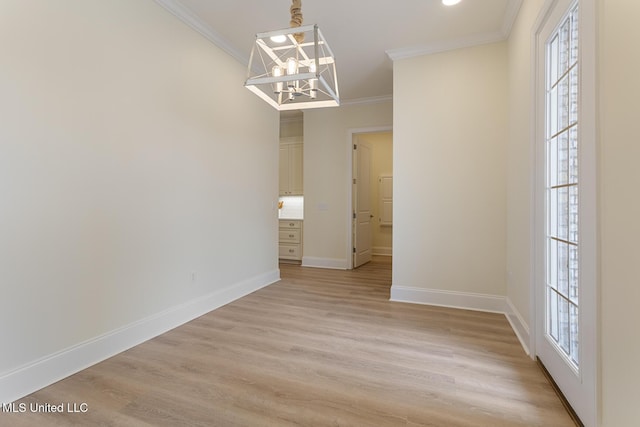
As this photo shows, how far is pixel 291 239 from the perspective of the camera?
21.2 ft

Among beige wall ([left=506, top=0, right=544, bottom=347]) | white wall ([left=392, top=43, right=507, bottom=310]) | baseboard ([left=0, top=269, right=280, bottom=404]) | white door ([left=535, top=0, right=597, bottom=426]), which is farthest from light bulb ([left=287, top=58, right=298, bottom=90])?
baseboard ([left=0, top=269, right=280, bottom=404])

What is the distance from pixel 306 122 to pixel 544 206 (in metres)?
4.64

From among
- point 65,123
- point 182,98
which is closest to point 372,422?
point 65,123

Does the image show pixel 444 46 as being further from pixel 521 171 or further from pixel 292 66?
pixel 292 66

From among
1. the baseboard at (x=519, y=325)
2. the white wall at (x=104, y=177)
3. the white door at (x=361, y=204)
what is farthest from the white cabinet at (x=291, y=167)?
the baseboard at (x=519, y=325)

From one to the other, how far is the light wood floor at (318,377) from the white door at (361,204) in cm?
277

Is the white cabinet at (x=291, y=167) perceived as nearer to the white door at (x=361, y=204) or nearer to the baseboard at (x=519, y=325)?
the white door at (x=361, y=204)

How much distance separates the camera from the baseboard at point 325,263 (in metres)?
5.84

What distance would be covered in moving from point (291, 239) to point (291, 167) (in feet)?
5.03

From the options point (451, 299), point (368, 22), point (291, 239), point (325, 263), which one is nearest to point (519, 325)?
point (451, 299)

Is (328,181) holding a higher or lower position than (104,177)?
higher

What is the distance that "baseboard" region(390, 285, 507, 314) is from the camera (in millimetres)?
3438

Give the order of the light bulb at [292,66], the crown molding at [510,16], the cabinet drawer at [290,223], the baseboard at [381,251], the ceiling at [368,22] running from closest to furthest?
the light bulb at [292,66] → the crown molding at [510,16] → the ceiling at [368,22] → the cabinet drawer at [290,223] → the baseboard at [381,251]

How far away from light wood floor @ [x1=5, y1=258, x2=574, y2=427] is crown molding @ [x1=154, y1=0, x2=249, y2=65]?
119 inches
